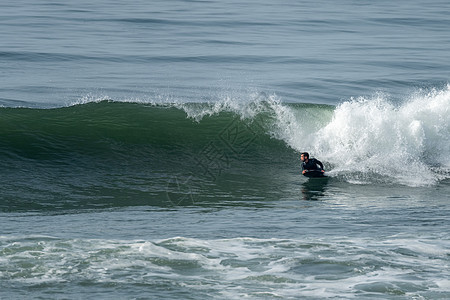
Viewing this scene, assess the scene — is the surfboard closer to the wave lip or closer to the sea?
the sea

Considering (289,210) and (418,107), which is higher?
(418,107)

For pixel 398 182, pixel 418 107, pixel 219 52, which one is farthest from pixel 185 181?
pixel 219 52

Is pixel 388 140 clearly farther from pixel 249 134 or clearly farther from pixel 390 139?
pixel 249 134

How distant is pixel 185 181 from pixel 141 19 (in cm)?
2655

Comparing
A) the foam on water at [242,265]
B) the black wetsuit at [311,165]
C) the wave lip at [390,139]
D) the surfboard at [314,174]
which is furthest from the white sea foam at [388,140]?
the foam on water at [242,265]

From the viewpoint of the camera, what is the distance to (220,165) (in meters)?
15.4

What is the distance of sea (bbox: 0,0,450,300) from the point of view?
Answer: 27.8ft

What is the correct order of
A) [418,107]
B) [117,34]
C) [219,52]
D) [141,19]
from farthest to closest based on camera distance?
[141,19]
[117,34]
[219,52]
[418,107]

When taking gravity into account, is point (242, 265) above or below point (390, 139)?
below

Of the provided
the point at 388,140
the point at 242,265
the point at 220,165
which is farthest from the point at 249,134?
the point at 242,265

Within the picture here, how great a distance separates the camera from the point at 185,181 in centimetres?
1397

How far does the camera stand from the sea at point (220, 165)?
8469 millimetres

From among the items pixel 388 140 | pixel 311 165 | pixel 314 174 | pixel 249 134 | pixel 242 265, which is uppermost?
pixel 249 134

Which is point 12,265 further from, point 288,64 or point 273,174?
point 288,64
